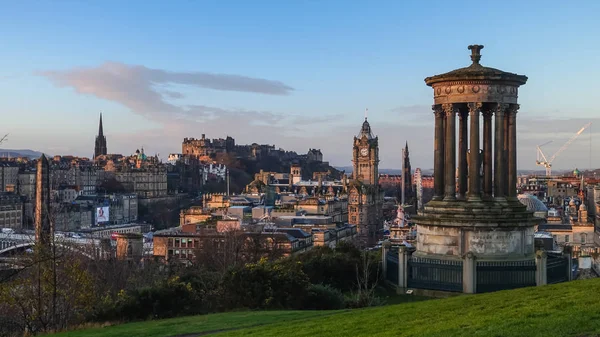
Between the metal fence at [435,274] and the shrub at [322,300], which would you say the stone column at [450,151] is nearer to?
the metal fence at [435,274]

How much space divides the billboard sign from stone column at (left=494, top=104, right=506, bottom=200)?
107020 millimetres

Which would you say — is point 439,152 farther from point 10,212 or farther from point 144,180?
point 144,180

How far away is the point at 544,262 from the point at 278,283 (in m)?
7.29

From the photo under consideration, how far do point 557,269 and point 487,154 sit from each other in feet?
13.1

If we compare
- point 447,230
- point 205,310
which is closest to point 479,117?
point 447,230

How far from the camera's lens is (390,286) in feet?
75.5

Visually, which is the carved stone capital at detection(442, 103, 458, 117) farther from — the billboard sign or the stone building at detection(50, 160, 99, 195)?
the stone building at detection(50, 160, 99, 195)

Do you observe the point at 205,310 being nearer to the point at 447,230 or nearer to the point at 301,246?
the point at 447,230

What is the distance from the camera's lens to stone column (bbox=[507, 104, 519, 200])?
22.7 metres

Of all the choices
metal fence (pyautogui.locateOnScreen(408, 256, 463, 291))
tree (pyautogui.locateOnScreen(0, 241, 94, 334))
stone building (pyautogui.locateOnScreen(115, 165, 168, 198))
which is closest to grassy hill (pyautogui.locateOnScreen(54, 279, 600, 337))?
tree (pyautogui.locateOnScreen(0, 241, 94, 334))

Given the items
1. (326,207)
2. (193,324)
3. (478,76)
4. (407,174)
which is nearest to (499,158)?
(478,76)

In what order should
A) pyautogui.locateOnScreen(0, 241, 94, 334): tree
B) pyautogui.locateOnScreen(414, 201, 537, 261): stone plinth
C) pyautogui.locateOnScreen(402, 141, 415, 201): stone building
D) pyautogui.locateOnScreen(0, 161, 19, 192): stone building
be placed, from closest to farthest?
pyautogui.locateOnScreen(0, 241, 94, 334): tree → pyautogui.locateOnScreen(414, 201, 537, 261): stone plinth → pyautogui.locateOnScreen(0, 161, 19, 192): stone building → pyautogui.locateOnScreen(402, 141, 415, 201): stone building

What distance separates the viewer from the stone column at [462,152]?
23.1 m

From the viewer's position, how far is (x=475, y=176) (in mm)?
22422
